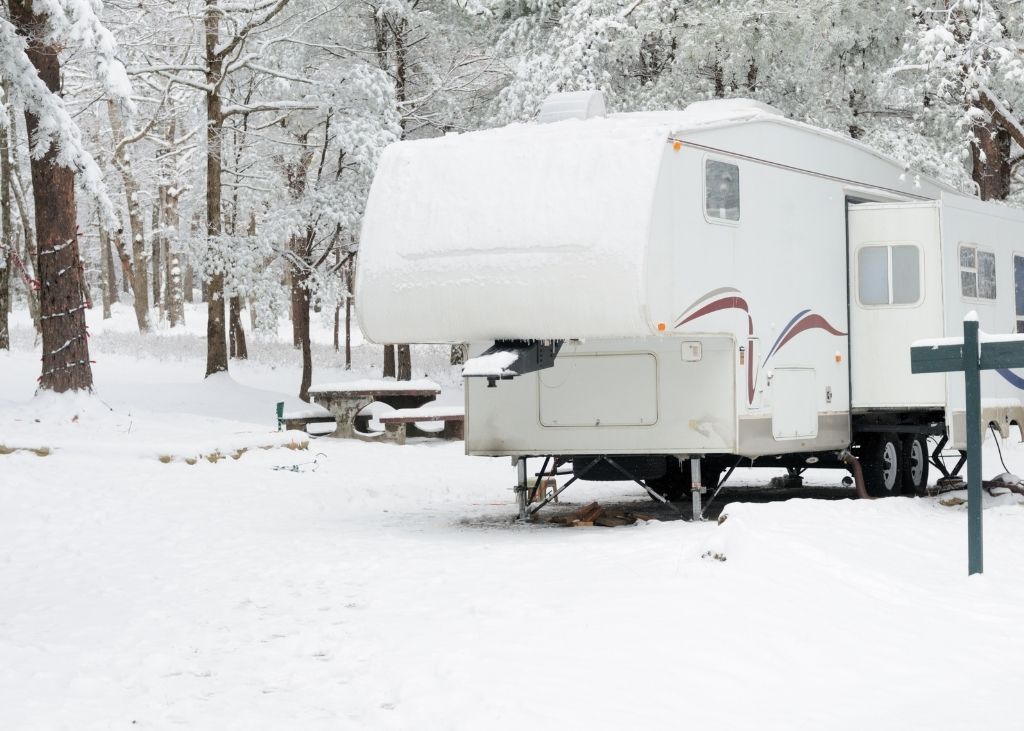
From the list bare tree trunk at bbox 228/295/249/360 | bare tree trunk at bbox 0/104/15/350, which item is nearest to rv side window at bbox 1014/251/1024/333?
bare tree trunk at bbox 0/104/15/350

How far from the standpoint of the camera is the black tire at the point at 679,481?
13.3 m

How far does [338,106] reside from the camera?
22.7m

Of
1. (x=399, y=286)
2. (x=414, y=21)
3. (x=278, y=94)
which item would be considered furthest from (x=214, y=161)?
(x=399, y=286)

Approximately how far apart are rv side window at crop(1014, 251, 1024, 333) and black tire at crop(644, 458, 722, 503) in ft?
11.2

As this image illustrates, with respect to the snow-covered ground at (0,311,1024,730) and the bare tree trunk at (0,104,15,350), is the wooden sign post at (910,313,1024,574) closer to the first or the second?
the snow-covered ground at (0,311,1024,730)

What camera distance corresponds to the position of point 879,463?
1294 centimetres

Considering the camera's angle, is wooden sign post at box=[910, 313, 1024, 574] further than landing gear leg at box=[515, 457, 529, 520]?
No

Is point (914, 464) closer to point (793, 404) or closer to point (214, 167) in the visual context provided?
point (793, 404)

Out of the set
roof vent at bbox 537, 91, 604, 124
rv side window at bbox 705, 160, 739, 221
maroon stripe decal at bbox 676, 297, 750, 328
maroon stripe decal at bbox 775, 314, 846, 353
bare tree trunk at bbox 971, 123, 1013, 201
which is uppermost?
bare tree trunk at bbox 971, 123, 1013, 201

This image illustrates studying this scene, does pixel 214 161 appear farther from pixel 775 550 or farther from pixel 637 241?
pixel 775 550

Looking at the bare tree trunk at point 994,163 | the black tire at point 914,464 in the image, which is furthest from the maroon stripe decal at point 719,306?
the bare tree trunk at point 994,163

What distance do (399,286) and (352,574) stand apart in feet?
9.17

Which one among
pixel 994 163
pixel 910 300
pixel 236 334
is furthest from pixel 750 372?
pixel 236 334

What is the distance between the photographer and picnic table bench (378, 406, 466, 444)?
754 inches
